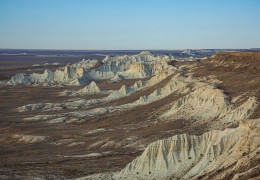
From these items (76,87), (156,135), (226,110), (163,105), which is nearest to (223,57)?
(163,105)

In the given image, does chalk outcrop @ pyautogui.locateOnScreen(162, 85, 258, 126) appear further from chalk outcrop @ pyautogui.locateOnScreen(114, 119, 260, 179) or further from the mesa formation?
chalk outcrop @ pyautogui.locateOnScreen(114, 119, 260, 179)

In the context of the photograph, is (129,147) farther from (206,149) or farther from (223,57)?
(223,57)

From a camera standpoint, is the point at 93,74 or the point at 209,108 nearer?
the point at 209,108

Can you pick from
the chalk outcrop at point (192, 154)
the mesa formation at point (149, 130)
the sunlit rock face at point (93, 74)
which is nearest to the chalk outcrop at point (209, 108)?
the mesa formation at point (149, 130)

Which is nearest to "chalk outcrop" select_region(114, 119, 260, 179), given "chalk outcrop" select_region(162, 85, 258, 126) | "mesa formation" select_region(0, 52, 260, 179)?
"mesa formation" select_region(0, 52, 260, 179)

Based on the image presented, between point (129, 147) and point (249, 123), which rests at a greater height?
point (249, 123)

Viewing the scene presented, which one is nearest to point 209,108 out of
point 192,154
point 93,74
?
point 192,154

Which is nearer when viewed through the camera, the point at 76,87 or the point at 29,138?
the point at 29,138

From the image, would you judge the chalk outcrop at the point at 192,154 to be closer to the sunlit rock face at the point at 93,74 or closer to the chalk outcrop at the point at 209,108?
the chalk outcrop at the point at 209,108

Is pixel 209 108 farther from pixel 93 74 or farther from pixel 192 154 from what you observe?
pixel 93 74
